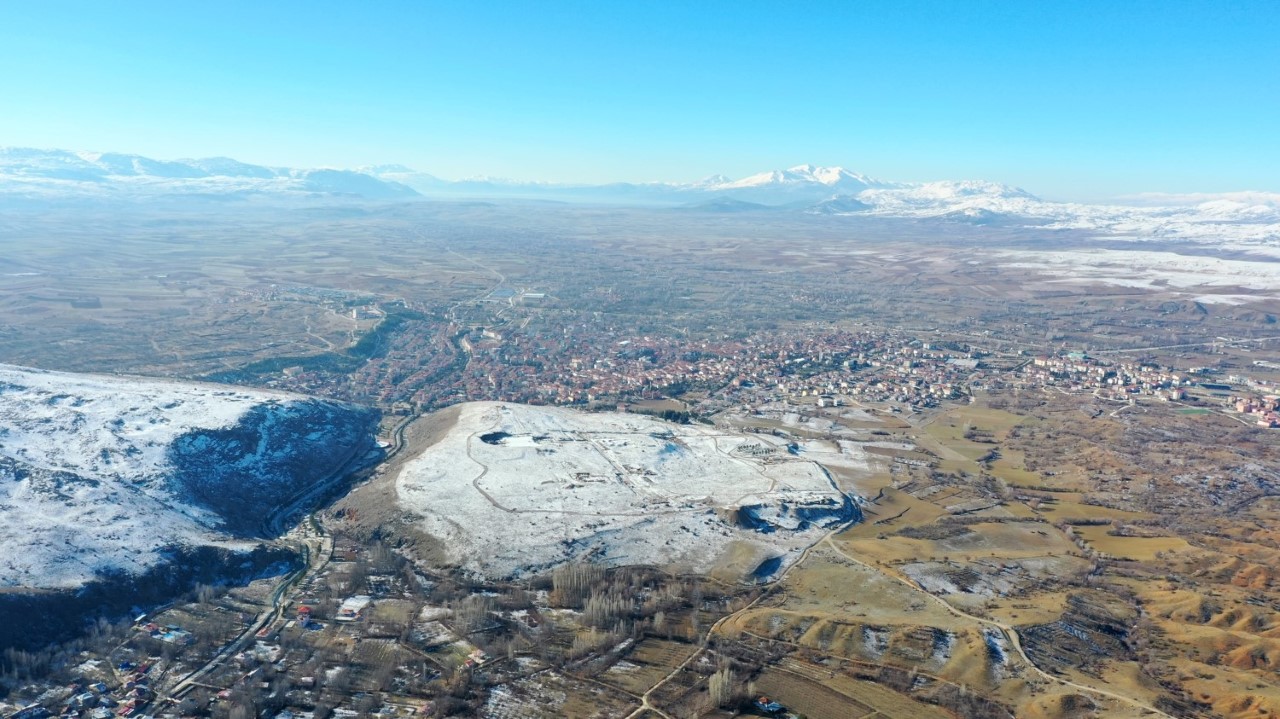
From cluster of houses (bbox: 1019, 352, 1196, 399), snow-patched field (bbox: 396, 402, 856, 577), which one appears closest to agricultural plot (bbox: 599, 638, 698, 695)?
snow-patched field (bbox: 396, 402, 856, 577)

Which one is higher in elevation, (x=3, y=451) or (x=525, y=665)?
(x=3, y=451)

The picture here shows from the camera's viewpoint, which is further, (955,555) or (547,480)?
(547,480)

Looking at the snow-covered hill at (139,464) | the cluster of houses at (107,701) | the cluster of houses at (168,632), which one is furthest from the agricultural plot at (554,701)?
the snow-covered hill at (139,464)

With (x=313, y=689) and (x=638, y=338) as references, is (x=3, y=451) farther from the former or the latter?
(x=638, y=338)

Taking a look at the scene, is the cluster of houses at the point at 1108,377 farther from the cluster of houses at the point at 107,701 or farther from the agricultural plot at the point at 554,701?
the cluster of houses at the point at 107,701

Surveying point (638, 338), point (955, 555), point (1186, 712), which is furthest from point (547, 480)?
point (638, 338)

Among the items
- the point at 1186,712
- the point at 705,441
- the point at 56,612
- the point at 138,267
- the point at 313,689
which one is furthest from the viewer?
the point at 138,267

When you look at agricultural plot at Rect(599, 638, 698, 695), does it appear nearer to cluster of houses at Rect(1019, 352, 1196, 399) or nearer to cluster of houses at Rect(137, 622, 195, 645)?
cluster of houses at Rect(137, 622, 195, 645)
